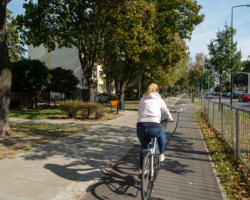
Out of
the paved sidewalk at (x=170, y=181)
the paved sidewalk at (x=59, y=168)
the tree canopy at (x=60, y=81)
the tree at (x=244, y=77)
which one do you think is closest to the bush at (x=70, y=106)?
the paved sidewalk at (x=59, y=168)

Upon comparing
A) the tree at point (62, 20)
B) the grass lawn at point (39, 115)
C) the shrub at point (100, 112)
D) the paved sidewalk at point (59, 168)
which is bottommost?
the paved sidewalk at point (59, 168)

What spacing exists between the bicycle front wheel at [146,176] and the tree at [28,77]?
16151 millimetres

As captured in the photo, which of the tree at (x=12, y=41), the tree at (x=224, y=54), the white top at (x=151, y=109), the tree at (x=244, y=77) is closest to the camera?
the white top at (x=151, y=109)

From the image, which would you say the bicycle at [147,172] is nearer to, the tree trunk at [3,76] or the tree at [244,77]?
the tree trunk at [3,76]

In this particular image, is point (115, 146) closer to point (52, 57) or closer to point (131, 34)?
point (131, 34)

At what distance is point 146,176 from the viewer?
3.45 meters

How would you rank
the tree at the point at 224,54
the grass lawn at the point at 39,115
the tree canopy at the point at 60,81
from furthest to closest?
the tree canopy at the point at 60,81 < the tree at the point at 224,54 < the grass lawn at the point at 39,115

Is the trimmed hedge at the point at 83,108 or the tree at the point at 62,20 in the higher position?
the tree at the point at 62,20

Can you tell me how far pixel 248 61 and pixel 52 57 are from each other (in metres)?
65.6

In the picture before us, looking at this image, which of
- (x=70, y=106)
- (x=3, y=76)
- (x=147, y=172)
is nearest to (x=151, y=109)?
(x=147, y=172)

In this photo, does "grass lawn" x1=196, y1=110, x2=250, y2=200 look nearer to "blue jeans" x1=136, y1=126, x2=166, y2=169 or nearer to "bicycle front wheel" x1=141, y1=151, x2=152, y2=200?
"bicycle front wheel" x1=141, y1=151, x2=152, y2=200

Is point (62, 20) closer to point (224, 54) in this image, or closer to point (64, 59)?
point (224, 54)

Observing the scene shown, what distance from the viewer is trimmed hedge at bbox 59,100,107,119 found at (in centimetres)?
1200

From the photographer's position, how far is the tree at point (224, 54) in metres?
16.5
